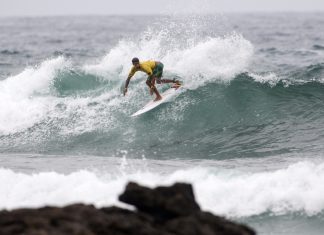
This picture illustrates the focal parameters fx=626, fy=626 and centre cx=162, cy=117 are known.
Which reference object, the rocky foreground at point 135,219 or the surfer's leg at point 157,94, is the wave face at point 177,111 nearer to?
the surfer's leg at point 157,94

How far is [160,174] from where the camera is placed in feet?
42.0

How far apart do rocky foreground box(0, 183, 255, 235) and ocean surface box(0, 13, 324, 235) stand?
383 cm

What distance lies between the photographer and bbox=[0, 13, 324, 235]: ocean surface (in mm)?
11109

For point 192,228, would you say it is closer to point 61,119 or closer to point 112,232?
point 112,232

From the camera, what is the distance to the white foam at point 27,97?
19969mm

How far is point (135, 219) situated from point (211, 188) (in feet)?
16.9

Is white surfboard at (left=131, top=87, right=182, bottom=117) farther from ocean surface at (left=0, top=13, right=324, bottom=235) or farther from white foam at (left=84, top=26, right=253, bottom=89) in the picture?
white foam at (left=84, top=26, right=253, bottom=89)

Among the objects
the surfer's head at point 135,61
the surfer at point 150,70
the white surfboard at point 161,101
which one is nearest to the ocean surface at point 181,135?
A: the white surfboard at point 161,101

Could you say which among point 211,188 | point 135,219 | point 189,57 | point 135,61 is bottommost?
point 211,188

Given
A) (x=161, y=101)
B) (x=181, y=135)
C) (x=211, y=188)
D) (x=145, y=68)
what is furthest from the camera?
(x=161, y=101)

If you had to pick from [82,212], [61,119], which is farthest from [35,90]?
[82,212]

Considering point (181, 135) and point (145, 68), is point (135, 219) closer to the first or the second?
point (145, 68)

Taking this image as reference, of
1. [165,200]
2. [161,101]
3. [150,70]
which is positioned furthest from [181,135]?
[165,200]

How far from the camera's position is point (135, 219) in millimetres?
6293
